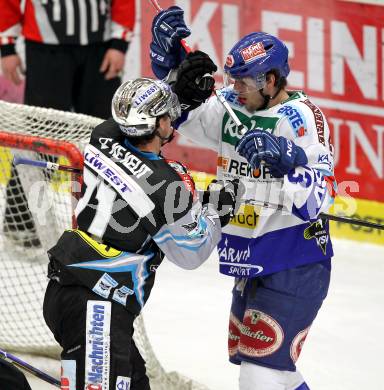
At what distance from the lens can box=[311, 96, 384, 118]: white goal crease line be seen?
6172 millimetres

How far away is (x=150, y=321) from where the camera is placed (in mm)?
5418

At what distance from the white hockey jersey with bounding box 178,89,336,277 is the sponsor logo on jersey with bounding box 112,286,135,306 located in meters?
0.43

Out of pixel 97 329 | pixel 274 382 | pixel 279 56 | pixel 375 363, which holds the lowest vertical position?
pixel 375 363

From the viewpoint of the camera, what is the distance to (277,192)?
3795 mm

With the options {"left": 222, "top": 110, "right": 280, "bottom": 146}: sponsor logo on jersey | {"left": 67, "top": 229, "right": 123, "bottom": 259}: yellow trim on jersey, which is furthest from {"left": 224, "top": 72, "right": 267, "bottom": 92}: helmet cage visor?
{"left": 67, "top": 229, "right": 123, "bottom": 259}: yellow trim on jersey

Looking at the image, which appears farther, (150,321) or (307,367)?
(150,321)

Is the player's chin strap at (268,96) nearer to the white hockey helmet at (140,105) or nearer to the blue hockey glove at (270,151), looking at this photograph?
the blue hockey glove at (270,151)

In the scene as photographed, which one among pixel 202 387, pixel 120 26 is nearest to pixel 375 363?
pixel 202 387

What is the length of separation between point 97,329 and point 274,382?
0.60m

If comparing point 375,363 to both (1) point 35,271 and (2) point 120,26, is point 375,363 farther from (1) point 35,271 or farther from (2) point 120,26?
(2) point 120,26

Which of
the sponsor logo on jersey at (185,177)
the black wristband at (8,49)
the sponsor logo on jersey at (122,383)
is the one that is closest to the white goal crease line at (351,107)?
the black wristband at (8,49)

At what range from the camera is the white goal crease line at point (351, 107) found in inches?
243

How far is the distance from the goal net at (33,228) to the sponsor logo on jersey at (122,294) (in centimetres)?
103

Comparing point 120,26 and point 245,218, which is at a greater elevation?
point 120,26
